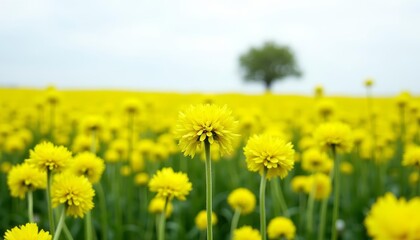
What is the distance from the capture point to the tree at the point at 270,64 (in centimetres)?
4091

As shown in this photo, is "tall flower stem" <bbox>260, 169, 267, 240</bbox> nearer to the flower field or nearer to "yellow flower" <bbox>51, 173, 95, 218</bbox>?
the flower field

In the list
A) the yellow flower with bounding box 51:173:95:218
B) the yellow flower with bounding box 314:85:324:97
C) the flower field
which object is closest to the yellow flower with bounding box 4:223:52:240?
the flower field

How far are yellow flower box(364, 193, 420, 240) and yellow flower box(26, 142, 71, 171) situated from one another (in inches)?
44.7

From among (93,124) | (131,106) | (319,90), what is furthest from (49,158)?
(319,90)

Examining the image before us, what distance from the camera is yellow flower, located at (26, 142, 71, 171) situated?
1.44 m

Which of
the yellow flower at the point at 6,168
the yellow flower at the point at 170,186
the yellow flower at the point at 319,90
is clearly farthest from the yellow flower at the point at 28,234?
the yellow flower at the point at 319,90

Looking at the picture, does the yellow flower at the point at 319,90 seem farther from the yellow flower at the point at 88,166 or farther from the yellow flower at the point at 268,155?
the yellow flower at the point at 268,155

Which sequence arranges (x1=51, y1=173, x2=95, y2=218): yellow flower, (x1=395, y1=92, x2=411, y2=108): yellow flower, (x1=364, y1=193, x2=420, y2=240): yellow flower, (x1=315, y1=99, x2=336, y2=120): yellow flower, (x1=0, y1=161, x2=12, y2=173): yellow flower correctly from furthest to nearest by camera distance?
(x1=0, y1=161, x2=12, y2=173): yellow flower, (x1=395, y1=92, x2=411, y2=108): yellow flower, (x1=315, y1=99, x2=336, y2=120): yellow flower, (x1=51, y1=173, x2=95, y2=218): yellow flower, (x1=364, y1=193, x2=420, y2=240): yellow flower

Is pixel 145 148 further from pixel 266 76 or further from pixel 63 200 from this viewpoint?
pixel 266 76

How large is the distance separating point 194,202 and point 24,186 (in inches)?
86.8

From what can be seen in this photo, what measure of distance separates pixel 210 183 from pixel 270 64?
41.2 meters

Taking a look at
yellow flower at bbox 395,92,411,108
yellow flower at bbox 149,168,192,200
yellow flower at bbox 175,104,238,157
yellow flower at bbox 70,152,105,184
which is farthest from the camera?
yellow flower at bbox 395,92,411,108

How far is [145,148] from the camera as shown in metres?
3.98

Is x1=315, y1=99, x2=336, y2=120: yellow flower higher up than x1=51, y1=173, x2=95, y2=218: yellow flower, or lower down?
higher up
